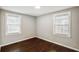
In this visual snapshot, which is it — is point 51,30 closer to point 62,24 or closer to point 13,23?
point 62,24

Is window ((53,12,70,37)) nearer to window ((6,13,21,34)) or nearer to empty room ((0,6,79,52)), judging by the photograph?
empty room ((0,6,79,52))

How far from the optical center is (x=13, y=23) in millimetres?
1209

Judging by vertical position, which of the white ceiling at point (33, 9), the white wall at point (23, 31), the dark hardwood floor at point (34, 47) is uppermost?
the white ceiling at point (33, 9)

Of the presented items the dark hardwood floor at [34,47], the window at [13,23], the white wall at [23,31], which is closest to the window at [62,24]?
the dark hardwood floor at [34,47]

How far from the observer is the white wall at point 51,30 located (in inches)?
45.2

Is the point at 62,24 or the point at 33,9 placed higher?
the point at 33,9

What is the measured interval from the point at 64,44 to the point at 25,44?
0.62m

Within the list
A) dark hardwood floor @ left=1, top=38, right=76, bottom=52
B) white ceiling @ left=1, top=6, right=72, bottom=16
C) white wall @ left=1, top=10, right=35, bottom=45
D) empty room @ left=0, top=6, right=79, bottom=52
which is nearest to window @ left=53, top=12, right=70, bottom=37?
empty room @ left=0, top=6, right=79, bottom=52

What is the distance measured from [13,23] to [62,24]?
78 centimetres

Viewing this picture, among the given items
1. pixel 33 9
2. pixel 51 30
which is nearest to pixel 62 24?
pixel 51 30

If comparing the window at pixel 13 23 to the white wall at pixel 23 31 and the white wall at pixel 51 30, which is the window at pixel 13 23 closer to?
the white wall at pixel 23 31

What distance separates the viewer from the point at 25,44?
1.23 metres
